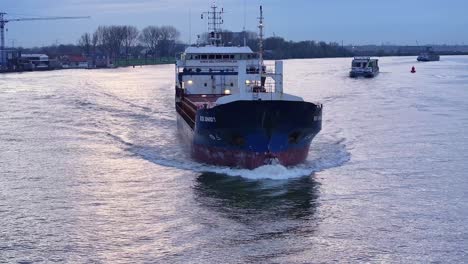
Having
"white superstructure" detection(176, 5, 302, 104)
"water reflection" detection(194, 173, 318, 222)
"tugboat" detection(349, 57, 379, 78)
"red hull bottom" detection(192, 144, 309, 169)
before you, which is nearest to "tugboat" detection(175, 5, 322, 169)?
"red hull bottom" detection(192, 144, 309, 169)

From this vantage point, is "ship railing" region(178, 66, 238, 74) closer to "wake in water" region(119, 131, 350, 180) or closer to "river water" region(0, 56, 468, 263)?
"river water" region(0, 56, 468, 263)

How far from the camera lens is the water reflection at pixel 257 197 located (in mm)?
14281

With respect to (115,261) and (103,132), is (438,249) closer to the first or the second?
(115,261)

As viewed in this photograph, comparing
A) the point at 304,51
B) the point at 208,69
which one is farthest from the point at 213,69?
the point at 304,51

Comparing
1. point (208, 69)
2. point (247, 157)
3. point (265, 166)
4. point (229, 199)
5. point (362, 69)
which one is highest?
point (208, 69)

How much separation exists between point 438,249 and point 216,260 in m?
4.03

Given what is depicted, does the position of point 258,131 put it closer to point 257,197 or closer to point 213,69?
point 257,197

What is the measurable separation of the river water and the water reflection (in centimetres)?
5

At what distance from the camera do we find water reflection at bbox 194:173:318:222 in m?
14.3

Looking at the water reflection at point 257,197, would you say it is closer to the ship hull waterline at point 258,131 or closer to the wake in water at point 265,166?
the wake in water at point 265,166

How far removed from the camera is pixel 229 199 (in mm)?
15633

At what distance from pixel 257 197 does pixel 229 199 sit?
0.68 metres

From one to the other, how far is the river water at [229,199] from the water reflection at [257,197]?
0.15 feet

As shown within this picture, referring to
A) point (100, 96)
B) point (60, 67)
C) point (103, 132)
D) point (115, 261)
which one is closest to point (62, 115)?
point (103, 132)
